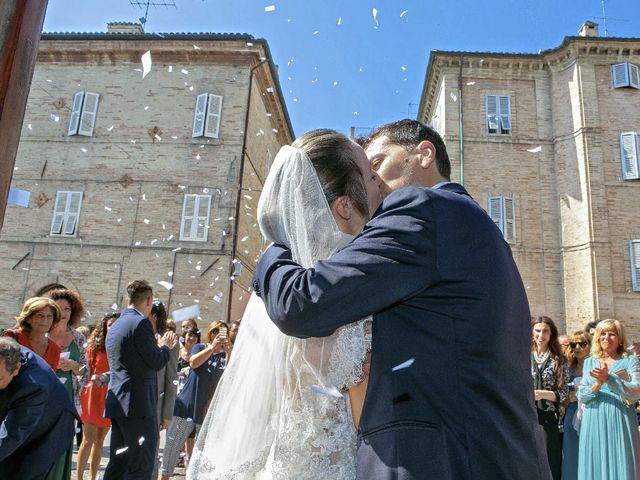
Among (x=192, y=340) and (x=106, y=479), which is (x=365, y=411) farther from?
(x=192, y=340)

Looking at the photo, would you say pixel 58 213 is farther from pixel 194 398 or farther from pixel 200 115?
pixel 194 398

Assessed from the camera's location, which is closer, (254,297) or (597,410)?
(254,297)

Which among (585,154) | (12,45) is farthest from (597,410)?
(585,154)

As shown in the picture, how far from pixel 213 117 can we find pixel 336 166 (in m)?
16.7

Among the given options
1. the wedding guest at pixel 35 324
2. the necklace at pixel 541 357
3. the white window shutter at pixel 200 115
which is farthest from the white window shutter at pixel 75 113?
the necklace at pixel 541 357

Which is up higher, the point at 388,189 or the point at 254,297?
the point at 388,189

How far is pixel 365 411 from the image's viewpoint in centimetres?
146

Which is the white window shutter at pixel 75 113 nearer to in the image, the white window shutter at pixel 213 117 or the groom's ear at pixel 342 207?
the white window shutter at pixel 213 117

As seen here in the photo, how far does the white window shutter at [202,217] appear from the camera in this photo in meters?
16.9

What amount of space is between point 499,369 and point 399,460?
34 centimetres

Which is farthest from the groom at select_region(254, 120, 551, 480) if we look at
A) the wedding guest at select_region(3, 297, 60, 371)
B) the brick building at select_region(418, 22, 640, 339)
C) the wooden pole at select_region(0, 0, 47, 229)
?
the brick building at select_region(418, 22, 640, 339)

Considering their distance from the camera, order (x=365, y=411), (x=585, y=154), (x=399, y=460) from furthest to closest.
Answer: (x=585, y=154)
(x=365, y=411)
(x=399, y=460)

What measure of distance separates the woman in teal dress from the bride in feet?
15.0

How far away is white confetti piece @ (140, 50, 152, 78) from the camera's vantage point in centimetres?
1809
